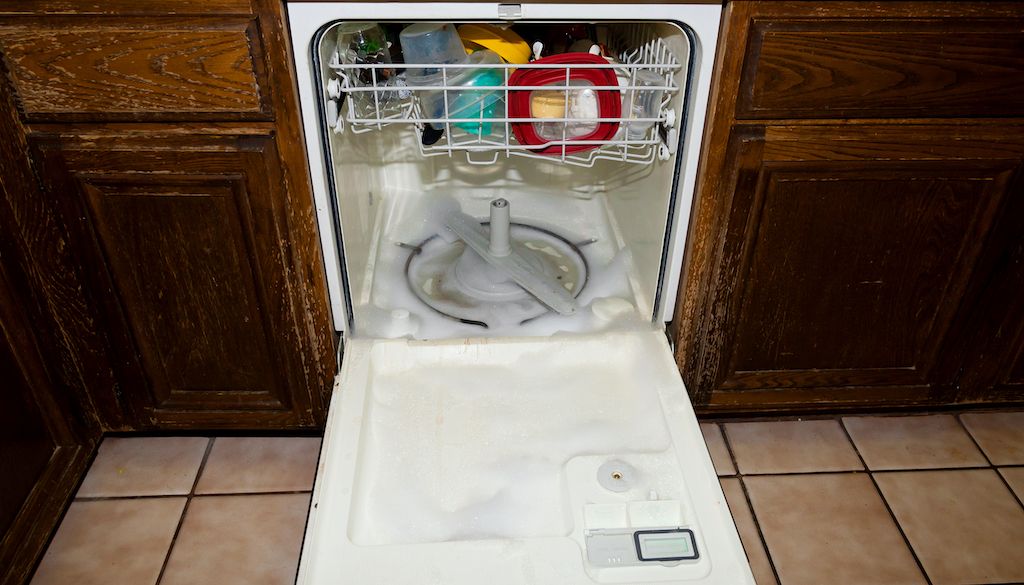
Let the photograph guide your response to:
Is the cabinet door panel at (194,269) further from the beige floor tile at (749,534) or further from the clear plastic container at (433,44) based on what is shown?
the beige floor tile at (749,534)

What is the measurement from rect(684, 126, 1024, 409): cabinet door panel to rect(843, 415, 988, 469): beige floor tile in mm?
130

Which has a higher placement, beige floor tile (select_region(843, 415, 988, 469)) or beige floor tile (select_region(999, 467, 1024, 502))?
beige floor tile (select_region(843, 415, 988, 469))

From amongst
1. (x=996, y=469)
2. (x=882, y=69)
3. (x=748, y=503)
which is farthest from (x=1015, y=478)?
(x=882, y=69)

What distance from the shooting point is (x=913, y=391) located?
1.39 m

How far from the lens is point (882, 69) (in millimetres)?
1017

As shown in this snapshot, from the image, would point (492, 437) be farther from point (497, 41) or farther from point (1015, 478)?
point (1015, 478)

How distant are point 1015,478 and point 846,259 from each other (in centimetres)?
64

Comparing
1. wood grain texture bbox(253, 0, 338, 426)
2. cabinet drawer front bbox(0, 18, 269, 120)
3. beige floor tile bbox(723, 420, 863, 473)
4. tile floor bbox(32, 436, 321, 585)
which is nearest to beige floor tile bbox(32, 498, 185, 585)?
tile floor bbox(32, 436, 321, 585)

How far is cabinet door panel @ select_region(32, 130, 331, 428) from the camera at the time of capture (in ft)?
3.37

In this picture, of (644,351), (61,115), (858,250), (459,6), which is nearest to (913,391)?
(858,250)

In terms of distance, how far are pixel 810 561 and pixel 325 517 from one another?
0.84m

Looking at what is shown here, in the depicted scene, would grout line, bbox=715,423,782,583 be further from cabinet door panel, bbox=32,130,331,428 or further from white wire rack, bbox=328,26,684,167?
cabinet door panel, bbox=32,130,331,428

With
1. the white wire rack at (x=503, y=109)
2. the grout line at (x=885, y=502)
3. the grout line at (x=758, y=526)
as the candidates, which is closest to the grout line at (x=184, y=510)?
the white wire rack at (x=503, y=109)

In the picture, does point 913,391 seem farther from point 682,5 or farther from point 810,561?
point 682,5
